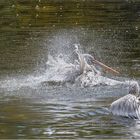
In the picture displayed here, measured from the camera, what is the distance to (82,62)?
59.6ft

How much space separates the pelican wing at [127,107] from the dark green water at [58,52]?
0.70ft

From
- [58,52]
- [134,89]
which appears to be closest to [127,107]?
[134,89]

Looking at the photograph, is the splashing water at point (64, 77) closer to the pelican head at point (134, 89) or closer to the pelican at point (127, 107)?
the pelican head at point (134, 89)

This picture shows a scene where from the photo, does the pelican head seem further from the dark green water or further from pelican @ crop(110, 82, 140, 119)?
the dark green water

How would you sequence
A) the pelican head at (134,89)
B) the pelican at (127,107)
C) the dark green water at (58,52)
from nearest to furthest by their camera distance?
the dark green water at (58,52) → the pelican at (127,107) → the pelican head at (134,89)

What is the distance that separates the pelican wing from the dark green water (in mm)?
212

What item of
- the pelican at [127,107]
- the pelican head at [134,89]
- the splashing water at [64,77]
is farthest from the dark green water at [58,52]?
the pelican head at [134,89]

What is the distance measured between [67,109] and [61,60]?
4963 mm

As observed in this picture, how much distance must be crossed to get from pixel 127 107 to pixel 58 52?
28.7 feet

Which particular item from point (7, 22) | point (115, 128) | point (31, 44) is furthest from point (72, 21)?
point (115, 128)

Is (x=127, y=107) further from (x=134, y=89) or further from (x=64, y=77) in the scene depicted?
(x=64, y=77)

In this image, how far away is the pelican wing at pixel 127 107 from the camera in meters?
13.1

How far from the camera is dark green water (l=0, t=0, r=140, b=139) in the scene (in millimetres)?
12312

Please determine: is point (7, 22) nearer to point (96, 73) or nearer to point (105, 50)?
point (105, 50)
